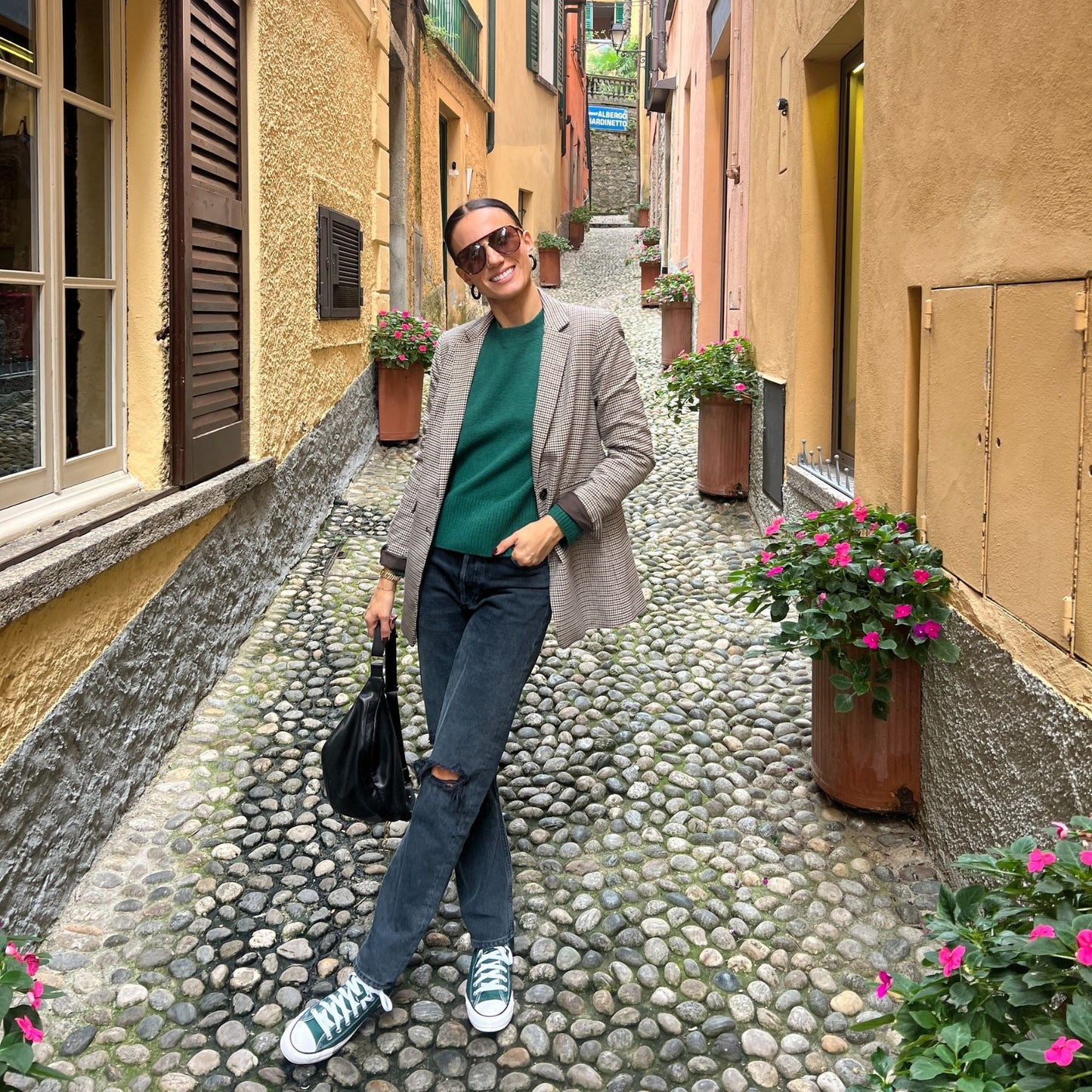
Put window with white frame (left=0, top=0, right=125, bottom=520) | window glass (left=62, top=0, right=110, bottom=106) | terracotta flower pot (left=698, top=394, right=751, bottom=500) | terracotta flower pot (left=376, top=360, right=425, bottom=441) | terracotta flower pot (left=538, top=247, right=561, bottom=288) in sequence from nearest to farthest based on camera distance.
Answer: window with white frame (left=0, top=0, right=125, bottom=520), window glass (left=62, top=0, right=110, bottom=106), terracotta flower pot (left=698, top=394, right=751, bottom=500), terracotta flower pot (left=376, top=360, right=425, bottom=441), terracotta flower pot (left=538, top=247, right=561, bottom=288)

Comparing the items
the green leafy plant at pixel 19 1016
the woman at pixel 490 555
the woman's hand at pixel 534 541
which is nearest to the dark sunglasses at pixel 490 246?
the woman at pixel 490 555

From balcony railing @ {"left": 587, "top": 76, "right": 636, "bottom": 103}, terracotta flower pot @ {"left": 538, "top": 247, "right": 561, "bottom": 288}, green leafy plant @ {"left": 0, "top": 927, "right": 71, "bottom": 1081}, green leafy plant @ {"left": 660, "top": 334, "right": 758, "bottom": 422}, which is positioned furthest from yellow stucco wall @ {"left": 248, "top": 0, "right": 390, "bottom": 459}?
balcony railing @ {"left": 587, "top": 76, "right": 636, "bottom": 103}

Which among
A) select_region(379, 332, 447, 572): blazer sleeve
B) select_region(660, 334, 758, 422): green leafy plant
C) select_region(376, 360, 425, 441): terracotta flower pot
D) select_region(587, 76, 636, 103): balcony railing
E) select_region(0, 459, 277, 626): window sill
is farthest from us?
select_region(587, 76, 636, 103): balcony railing

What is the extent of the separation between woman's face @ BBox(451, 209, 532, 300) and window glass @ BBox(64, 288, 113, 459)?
1.49 m

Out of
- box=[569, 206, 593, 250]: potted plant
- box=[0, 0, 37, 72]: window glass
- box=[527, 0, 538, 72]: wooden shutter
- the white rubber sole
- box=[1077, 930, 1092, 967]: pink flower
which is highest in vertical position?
box=[527, 0, 538, 72]: wooden shutter

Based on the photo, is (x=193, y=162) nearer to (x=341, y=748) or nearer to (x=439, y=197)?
(x=341, y=748)

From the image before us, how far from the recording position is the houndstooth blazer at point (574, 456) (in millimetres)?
2365

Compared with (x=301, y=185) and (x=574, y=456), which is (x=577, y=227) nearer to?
(x=301, y=185)

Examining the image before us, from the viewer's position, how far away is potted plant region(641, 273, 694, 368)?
1102 cm

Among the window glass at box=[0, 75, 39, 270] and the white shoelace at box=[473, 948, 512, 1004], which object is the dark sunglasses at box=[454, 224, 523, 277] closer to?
the window glass at box=[0, 75, 39, 270]

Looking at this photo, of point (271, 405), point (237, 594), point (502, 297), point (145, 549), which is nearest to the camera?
point (502, 297)

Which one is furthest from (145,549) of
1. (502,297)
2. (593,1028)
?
(593,1028)

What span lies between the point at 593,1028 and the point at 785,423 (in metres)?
3.64

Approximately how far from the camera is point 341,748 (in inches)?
99.0
